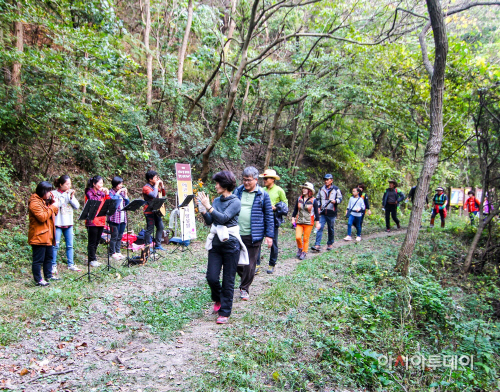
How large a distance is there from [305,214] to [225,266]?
4038mm

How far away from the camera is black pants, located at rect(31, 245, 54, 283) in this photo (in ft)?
18.9

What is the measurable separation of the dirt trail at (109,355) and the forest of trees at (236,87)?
16.0 feet

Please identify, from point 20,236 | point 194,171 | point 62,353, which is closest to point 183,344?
point 62,353

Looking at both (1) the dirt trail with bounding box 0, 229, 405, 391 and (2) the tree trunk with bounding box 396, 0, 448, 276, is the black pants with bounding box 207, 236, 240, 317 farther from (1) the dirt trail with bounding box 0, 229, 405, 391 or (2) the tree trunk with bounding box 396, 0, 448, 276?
(2) the tree trunk with bounding box 396, 0, 448, 276

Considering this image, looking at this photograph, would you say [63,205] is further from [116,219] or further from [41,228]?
[116,219]

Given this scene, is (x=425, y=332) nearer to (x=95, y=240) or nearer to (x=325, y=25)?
(x=95, y=240)

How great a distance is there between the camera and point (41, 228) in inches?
226

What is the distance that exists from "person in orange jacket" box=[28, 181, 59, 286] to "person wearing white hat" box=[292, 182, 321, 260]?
5.32m

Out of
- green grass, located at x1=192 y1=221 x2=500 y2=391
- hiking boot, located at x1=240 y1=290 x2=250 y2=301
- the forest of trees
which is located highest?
the forest of trees

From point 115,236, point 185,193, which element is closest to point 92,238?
point 115,236

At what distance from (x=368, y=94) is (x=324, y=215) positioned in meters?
6.02

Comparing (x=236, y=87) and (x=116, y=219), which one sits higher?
(x=236, y=87)

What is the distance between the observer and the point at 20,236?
7574 mm

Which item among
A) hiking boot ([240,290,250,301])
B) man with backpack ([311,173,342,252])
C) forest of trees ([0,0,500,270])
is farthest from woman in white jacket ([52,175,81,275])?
man with backpack ([311,173,342,252])
